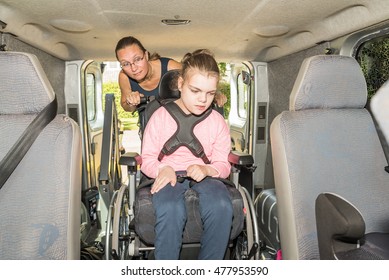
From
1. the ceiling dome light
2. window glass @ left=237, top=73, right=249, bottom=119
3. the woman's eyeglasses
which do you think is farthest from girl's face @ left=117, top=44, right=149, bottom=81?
window glass @ left=237, top=73, right=249, bottom=119

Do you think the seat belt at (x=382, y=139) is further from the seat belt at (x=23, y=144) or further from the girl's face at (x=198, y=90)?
the seat belt at (x=23, y=144)

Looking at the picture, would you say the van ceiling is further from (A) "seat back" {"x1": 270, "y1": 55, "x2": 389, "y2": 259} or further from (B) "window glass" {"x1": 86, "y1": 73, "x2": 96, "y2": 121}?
(B) "window glass" {"x1": 86, "y1": 73, "x2": 96, "y2": 121}

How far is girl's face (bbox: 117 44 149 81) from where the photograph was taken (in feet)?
6.52

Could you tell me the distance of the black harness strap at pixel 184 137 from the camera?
5.05 ft

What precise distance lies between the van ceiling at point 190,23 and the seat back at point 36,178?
531 mm

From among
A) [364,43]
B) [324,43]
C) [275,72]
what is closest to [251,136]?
[275,72]

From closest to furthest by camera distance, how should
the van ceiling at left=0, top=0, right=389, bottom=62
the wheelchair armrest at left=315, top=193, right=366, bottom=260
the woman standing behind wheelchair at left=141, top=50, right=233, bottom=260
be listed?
the wheelchair armrest at left=315, top=193, right=366, bottom=260 < the woman standing behind wheelchair at left=141, top=50, right=233, bottom=260 < the van ceiling at left=0, top=0, right=389, bottom=62

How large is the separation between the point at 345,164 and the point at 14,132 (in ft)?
4.38

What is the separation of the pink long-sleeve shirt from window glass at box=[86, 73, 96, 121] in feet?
7.10

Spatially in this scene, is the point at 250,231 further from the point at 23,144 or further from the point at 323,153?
the point at 23,144

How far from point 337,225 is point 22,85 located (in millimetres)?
1179

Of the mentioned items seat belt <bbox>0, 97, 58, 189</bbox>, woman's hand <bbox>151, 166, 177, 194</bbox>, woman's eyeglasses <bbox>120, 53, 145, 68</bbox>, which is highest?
woman's eyeglasses <bbox>120, 53, 145, 68</bbox>

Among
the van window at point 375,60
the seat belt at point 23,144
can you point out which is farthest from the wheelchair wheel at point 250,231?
the van window at point 375,60

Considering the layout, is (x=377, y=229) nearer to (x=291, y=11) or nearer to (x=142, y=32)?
(x=291, y=11)
